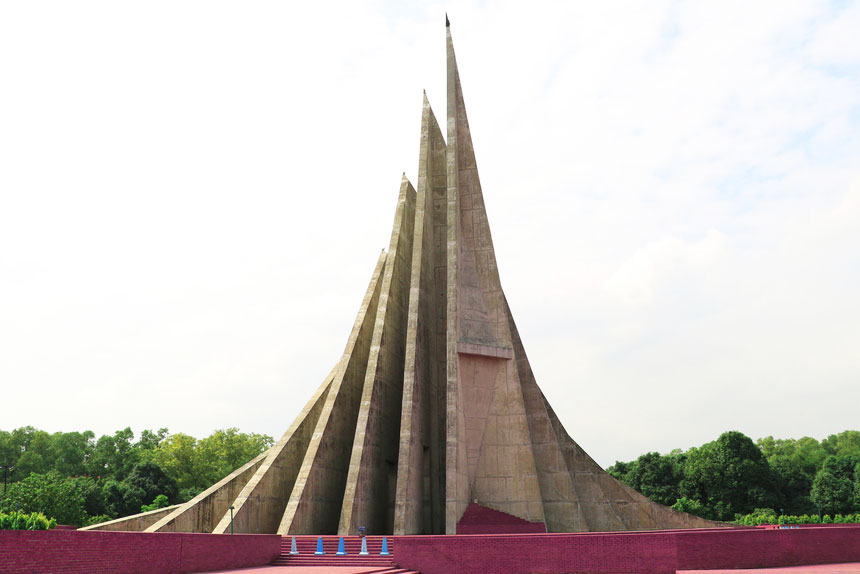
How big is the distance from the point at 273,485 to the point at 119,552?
9.58 meters

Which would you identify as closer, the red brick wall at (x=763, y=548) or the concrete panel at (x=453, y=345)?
the red brick wall at (x=763, y=548)

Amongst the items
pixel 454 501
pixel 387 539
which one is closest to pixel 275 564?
pixel 387 539

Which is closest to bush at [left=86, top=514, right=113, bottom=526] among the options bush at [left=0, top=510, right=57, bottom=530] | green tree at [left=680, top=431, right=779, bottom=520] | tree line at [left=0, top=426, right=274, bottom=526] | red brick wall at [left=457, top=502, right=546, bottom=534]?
tree line at [left=0, top=426, right=274, bottom=526]

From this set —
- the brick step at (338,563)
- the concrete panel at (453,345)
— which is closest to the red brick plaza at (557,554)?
the brick step at (338,563)

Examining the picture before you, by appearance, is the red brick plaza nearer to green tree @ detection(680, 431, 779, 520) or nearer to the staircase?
the staircase

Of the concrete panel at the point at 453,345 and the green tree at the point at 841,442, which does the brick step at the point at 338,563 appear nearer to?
the concrete panel at the point at 453,345

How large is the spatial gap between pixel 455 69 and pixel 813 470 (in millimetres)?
51784

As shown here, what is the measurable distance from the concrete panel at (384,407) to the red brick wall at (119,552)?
4875 mm

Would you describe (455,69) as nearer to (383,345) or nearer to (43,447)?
(383,345)

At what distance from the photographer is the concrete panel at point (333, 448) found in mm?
18141

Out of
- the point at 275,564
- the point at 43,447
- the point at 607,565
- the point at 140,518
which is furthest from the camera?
the point at 43,447

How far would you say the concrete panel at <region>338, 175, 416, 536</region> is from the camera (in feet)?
60.7

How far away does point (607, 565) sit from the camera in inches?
525

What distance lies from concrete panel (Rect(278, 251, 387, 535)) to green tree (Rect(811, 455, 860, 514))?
3199 cm
